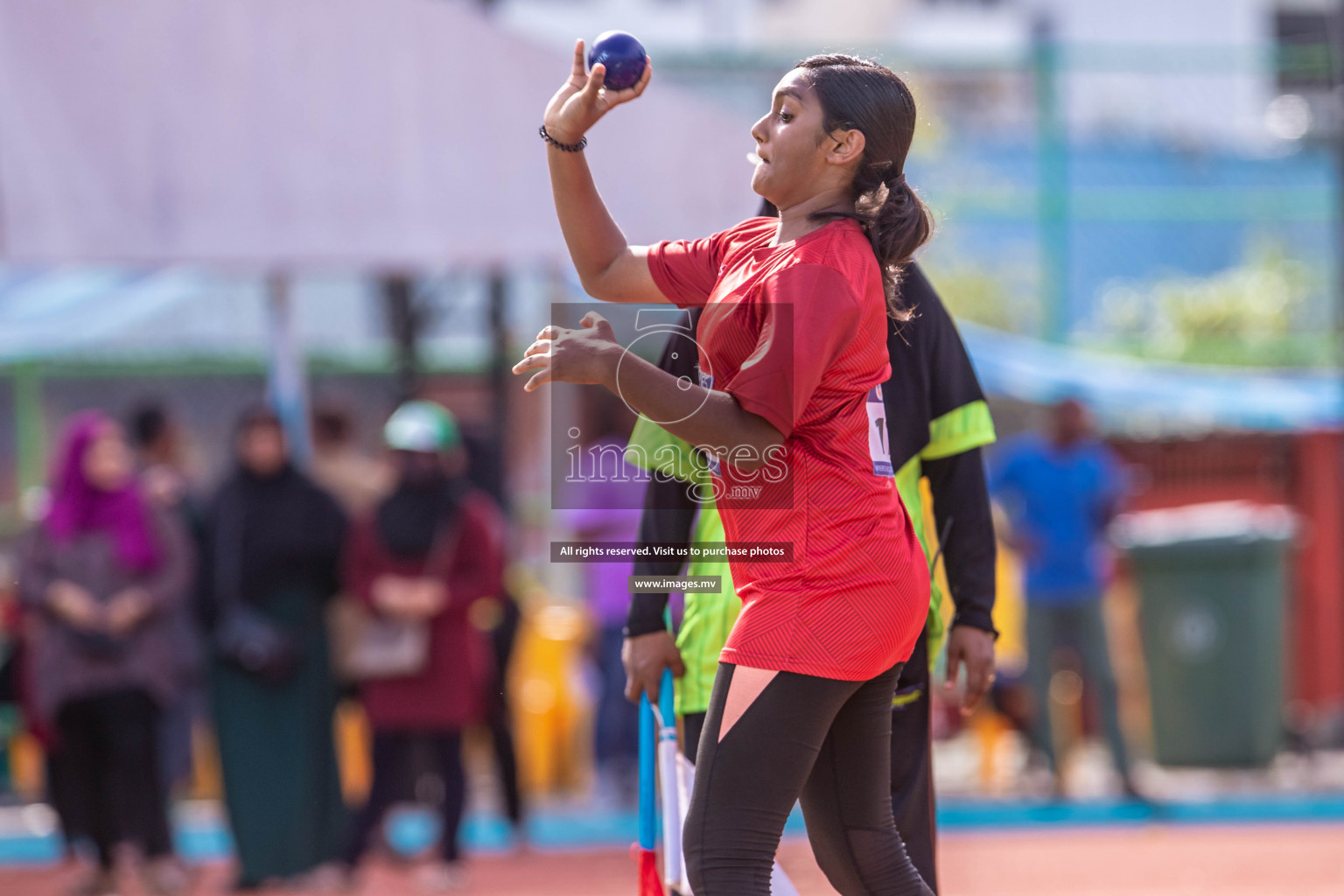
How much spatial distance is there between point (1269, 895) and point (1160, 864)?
28.3 inches

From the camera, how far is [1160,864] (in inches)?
269

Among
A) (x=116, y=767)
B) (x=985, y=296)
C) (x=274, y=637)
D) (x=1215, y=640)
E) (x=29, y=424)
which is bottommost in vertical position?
(x=116, y=767)

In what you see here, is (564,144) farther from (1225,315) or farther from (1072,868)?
(1225,315)

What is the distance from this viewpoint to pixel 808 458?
268cm

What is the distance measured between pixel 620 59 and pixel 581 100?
10cm

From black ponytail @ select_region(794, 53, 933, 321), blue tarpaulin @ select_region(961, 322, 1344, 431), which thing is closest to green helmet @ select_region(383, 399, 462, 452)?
black ponytail @ select_region(794, 53, 933, 321)

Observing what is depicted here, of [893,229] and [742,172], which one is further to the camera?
[742,172]

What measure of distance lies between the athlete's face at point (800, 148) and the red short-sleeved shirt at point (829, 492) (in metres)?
0.11

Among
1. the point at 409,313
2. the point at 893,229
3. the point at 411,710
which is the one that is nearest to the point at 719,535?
the point at 893,229

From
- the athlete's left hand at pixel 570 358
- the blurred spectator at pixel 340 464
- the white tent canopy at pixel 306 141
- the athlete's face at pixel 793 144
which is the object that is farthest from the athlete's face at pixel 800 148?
the blurred spectator at pixel 340 464

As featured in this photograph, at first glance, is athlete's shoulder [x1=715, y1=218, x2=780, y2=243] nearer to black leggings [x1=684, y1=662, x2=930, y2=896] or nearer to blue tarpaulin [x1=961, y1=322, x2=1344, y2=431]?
black leggings [x1=684, y1=662, x2=930, y2=896]

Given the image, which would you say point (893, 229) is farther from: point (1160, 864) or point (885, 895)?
point (1160, 864)

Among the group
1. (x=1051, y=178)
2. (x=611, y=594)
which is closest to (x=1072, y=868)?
(x=611, y=594)

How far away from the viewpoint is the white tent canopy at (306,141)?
6398 mm
